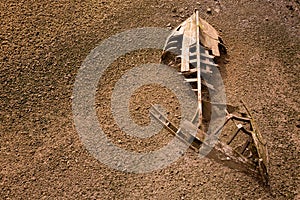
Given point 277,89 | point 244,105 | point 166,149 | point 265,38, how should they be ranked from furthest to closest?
point 265,38 → point 277,89 → point 244,105 → point 166,149

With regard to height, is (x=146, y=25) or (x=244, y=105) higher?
(x=146, y=25)

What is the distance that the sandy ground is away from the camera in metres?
8.82

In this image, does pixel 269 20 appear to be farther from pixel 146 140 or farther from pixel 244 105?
pixel 146 140

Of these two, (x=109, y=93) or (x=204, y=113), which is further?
(x=109, y=93)

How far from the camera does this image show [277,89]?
1082 cm

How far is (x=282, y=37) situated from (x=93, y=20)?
5.99m

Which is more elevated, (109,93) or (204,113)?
(109,93)

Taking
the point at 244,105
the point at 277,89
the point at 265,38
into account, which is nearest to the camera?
the point at 244,105

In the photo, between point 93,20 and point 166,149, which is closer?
point 166,149

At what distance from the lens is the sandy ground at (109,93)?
8.82m

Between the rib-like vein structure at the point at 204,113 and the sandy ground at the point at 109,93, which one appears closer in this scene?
the rib-like vein structure at the point at 204,113

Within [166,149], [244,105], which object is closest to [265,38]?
[244,105]

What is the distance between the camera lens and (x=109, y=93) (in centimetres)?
1043

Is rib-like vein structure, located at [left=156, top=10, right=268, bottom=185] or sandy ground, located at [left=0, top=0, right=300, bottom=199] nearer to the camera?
rib-like vein structure, located at [left=156, top=10, right=268, bottom=185]
